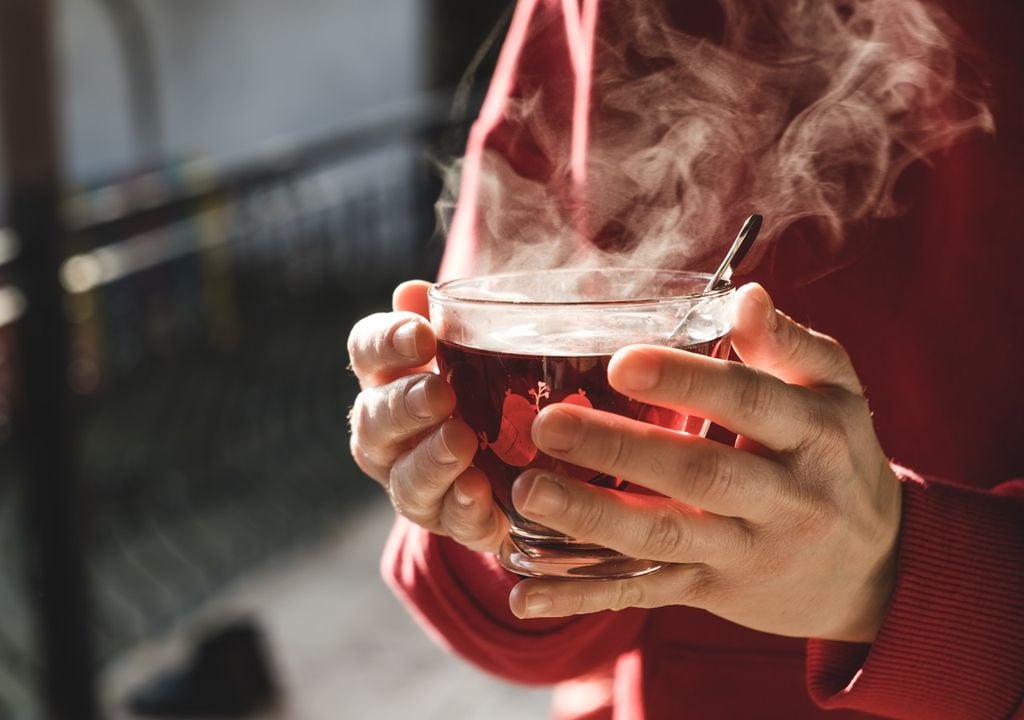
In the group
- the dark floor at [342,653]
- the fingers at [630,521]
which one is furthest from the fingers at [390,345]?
the dark floor at [342,653]

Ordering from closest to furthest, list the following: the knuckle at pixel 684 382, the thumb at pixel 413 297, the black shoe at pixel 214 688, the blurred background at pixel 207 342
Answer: the knuckle at pixel 684 382 → the thumb at pixel 413 297 → the blurred background at pixel 207 342 → the black shoe at pixel 214 688

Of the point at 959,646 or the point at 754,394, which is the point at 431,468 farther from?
the point at 959,646

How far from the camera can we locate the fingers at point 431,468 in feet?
2.24

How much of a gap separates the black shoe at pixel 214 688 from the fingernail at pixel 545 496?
2504 mm

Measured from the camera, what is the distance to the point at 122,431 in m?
4.68

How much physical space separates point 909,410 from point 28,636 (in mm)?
3018

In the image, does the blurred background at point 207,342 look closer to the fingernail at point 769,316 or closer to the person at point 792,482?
the person at point 792,482

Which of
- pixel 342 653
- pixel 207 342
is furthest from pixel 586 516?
pixel 207 342

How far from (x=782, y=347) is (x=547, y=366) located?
13 cm

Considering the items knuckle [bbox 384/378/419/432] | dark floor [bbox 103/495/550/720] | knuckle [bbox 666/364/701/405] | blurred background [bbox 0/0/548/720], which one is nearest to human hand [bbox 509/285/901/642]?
knuckle [bbox 666/364/701/405]

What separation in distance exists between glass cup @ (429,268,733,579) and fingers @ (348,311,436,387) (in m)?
0.01

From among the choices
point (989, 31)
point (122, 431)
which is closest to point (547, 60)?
point (989, 31)

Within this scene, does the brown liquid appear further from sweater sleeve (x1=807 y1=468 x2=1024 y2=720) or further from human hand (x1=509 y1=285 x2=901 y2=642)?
sweater sleeve (x1=807 y1=468 x2=1024 y2=720)

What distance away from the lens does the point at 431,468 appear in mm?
695
